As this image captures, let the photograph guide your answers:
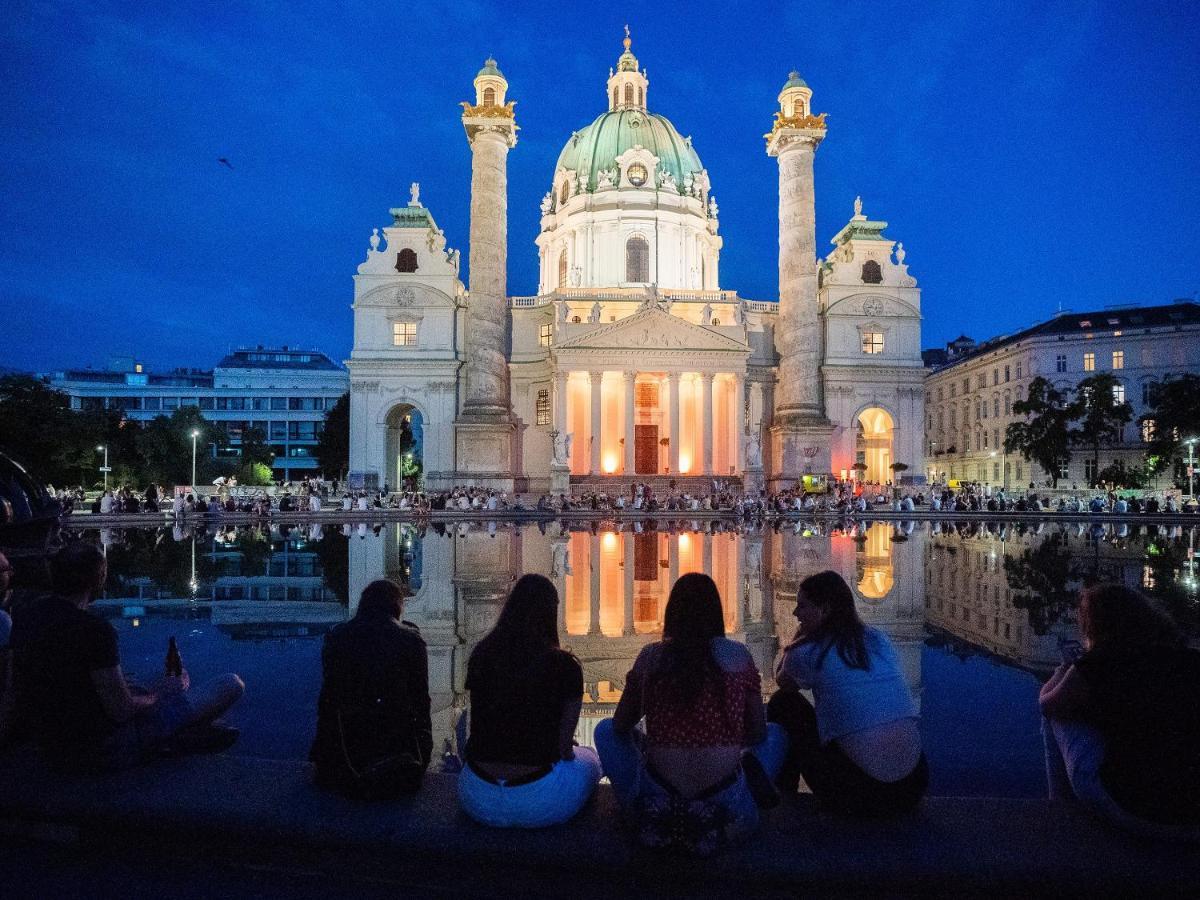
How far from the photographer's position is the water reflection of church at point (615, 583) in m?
9.07

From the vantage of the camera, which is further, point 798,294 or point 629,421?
point 798,294

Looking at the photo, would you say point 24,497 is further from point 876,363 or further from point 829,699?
point 876,363

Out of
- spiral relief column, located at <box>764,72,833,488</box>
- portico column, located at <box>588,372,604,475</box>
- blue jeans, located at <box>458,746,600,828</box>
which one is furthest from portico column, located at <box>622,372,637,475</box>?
blue jeans, located at <box>458,746,600,828</box>

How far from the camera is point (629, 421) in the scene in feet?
171

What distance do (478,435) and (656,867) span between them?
44941 millimetres

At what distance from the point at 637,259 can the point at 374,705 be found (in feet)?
211

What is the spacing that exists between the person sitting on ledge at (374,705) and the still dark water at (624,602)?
74.5 inches

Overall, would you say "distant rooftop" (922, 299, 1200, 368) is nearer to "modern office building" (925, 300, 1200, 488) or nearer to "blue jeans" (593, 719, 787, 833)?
"modern office building" (925, 300, 1200, 488)

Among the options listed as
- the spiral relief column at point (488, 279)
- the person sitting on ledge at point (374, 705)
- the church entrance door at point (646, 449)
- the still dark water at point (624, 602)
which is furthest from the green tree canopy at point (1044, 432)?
the person sitting on ledge at point (374, 705)

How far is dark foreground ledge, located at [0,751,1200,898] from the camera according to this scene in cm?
376

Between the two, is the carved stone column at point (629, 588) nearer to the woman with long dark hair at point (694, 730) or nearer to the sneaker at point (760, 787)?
the sneaker at point (760, 787)

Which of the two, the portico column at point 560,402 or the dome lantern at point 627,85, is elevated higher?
the dome lantern at point 627,85

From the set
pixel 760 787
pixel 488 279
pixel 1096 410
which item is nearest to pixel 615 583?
pixel 760 787

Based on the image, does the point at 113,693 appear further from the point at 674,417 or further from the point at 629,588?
the point at 674,417
